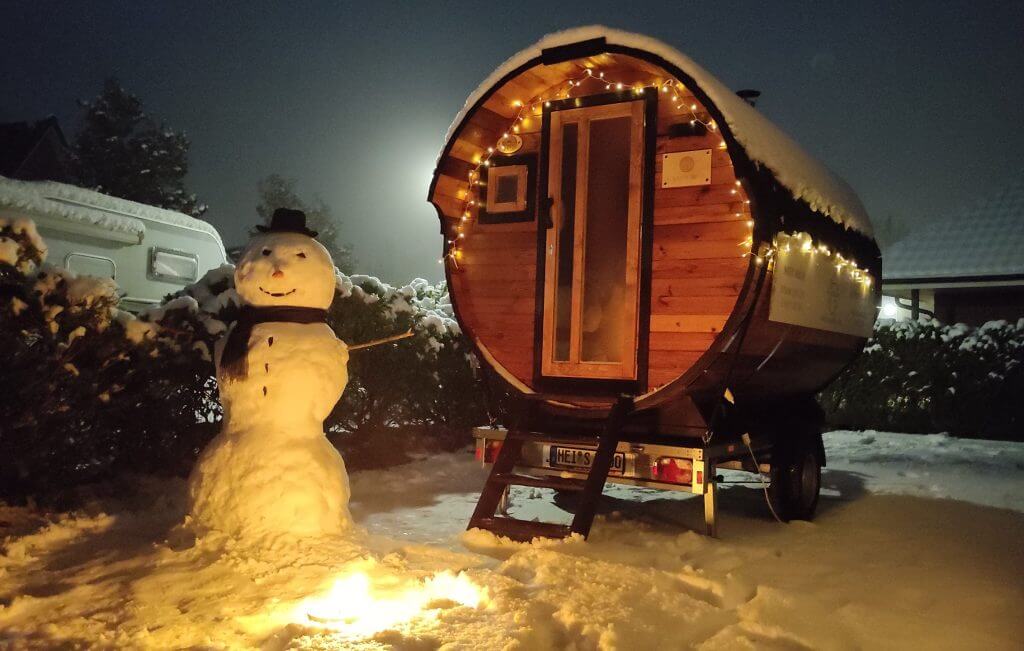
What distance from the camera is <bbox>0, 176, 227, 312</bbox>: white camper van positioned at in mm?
10961

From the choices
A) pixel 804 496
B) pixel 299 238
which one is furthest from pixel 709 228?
pixel 299 238

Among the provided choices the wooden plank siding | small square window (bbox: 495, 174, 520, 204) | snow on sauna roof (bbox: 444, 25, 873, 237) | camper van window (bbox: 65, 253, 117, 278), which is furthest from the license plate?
camper van window (bbox: 65, 253, 117, 278)

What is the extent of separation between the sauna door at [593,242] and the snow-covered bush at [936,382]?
7077 millimetres

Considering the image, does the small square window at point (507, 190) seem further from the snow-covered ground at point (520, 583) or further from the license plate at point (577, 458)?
the snow-covered ground at point (520, 583)

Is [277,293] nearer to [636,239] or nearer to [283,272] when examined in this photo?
[283,272]

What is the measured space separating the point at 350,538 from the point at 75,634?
1.63 m

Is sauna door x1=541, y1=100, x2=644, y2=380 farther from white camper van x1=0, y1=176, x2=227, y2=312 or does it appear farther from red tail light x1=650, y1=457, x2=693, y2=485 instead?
white camper van x1=0, y1=176, x2=227, y2=312

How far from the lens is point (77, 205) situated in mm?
11469

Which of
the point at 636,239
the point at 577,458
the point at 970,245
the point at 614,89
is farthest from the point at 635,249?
the point at 970,245

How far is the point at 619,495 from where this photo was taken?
672cm

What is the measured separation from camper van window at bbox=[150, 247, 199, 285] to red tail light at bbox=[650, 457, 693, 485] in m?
10.7

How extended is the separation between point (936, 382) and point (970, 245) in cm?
557

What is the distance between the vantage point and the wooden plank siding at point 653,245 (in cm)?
499

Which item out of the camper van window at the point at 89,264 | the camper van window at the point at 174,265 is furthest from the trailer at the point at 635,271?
the camper van window at the point at 174,265
